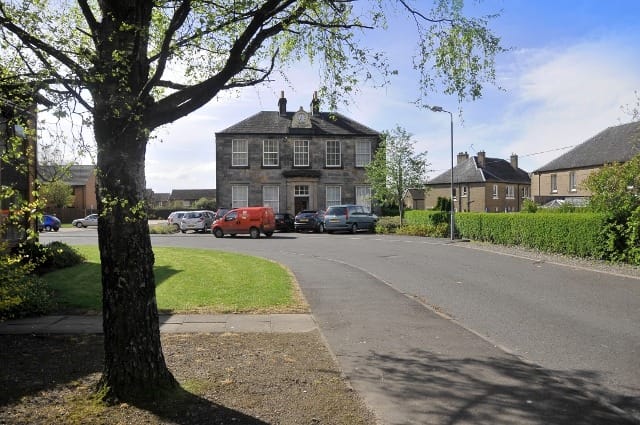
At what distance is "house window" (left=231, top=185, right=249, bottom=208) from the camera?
45.7m

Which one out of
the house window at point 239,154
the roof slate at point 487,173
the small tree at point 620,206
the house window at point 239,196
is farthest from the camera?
the roof slate at point 487,173

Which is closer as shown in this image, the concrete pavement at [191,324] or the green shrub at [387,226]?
the concrete pavement at [191,324]

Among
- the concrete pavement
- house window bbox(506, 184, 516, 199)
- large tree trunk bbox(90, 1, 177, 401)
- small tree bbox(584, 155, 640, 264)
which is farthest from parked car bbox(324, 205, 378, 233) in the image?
house window bbox(506, 184, 516, 199)

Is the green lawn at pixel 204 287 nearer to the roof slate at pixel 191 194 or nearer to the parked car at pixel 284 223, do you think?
the parked car at pixel 284 223

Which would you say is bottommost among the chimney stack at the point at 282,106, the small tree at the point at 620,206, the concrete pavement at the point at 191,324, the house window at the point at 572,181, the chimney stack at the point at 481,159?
the concrete pavement at the point at 191,324

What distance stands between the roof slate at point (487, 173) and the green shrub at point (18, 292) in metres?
53.7

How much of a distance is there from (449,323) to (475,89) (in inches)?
149

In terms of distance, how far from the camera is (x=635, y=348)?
6945 mm

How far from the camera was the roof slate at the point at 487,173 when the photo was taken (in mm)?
58803

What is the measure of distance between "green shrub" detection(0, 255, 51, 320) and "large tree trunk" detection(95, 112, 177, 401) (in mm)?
2212

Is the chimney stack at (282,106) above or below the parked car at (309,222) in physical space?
above

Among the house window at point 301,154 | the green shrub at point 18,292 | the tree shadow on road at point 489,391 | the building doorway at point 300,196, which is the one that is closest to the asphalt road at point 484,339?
the tree shadow on road at point 489,391

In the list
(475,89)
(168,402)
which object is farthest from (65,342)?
(475,89)

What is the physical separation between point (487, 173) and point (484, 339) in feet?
179
